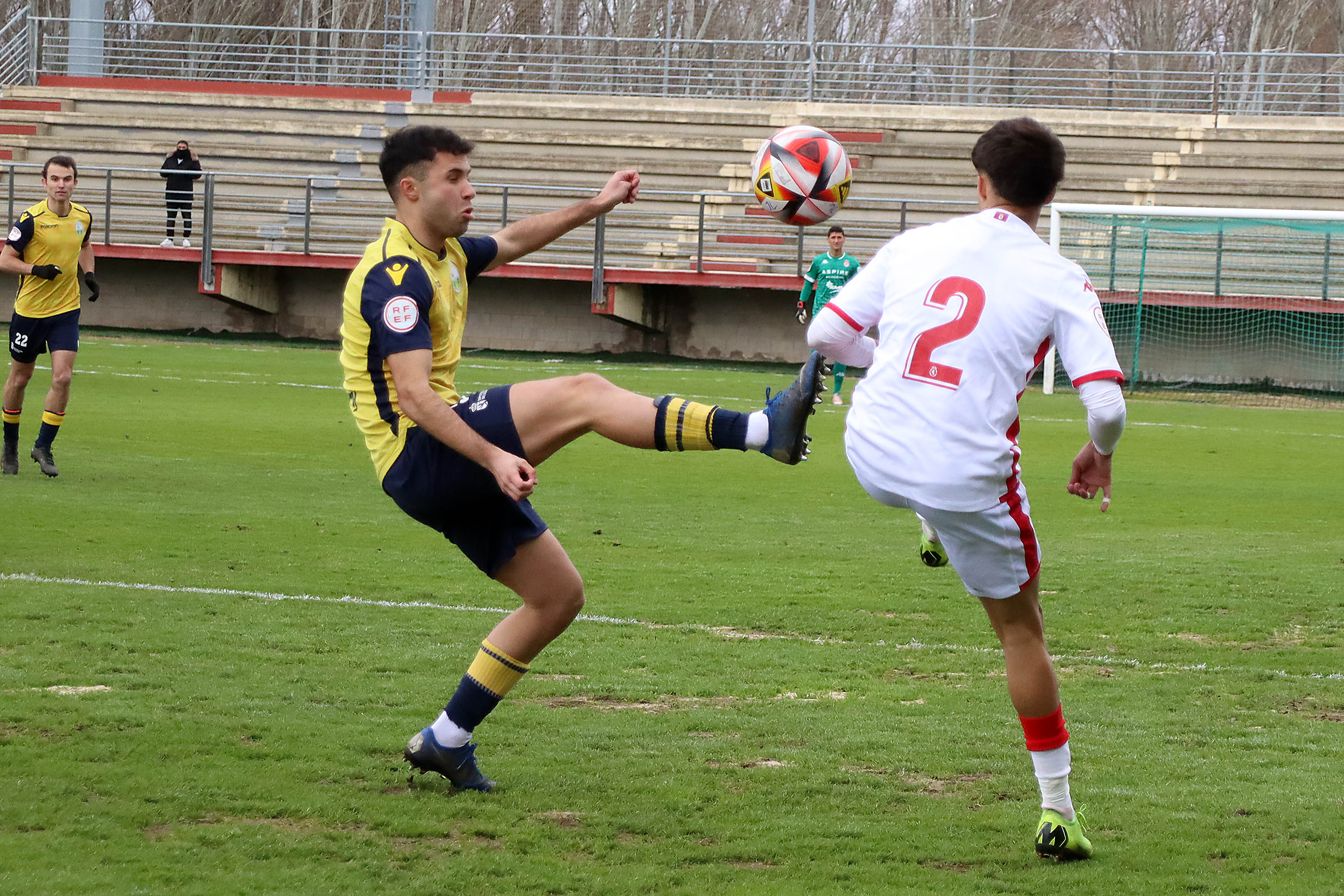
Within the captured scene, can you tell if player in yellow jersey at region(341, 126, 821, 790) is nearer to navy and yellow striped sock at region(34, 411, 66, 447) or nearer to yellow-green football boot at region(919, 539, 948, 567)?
yellow-green football boot at region(919, 539, 948, 567)

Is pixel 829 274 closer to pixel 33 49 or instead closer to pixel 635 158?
pixel 635 158

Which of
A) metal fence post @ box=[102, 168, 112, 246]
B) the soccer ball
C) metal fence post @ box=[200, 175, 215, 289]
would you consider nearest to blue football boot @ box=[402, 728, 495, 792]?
the soccer ball

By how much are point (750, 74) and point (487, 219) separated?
9.44 meters

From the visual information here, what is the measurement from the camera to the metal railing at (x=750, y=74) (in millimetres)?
30078

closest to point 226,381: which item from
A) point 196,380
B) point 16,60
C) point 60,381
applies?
point 196,380

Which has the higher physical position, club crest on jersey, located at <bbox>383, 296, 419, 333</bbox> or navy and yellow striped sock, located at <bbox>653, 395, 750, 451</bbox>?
club crest on jersey, located at <bbox>383, 296, 419, 333</bbox>

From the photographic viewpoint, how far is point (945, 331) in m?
3.78

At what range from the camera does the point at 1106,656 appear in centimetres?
638

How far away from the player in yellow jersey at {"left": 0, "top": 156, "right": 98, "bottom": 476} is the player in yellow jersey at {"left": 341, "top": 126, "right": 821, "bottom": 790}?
23.1ft

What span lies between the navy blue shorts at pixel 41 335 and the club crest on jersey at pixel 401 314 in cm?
744

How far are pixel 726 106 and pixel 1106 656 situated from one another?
25443 millimetres

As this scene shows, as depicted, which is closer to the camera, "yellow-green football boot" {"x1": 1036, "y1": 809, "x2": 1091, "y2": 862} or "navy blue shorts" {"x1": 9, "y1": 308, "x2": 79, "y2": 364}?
"yellow-green football boot" {"x1": 1036, "y1": 809, "x2": 1091, "y2": 862}

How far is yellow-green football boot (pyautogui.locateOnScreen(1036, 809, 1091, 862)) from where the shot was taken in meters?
3.92

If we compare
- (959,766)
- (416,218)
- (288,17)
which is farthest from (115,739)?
(288,17)
